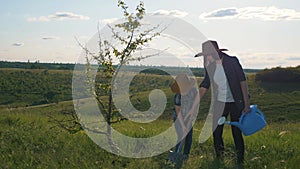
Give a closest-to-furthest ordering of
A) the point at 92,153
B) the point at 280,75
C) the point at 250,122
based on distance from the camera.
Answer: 1. the point at 250,122
2. the point at 92,153
3. the point at 280,75

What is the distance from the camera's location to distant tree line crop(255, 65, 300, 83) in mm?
64500

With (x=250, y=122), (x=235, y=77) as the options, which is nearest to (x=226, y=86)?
(x=235, y=77)

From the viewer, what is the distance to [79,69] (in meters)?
7.54

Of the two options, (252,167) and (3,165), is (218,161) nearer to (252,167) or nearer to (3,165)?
(252,167)

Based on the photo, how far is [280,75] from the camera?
6719 centimetres

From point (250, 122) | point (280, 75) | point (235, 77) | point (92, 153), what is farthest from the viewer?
point (280, 75)

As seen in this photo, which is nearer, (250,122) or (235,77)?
(250,122)

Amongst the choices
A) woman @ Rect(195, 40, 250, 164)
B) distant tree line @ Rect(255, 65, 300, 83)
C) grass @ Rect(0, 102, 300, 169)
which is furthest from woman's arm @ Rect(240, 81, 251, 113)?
distant tree line @ Rect(255, 65, 300, 83)

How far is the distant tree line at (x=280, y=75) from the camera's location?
212ft

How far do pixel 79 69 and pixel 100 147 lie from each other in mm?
1613

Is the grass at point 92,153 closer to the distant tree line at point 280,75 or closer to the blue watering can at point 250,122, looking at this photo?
the blue watering can at point 250,122

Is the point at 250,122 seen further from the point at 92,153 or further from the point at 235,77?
the point at 92,153

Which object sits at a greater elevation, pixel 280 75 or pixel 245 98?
pixel 245 98

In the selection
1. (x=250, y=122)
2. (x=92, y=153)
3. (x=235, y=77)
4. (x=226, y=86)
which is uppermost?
(x=235, y=77)
